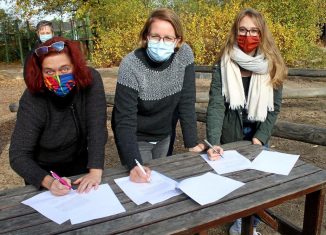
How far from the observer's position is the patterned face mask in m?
1.93

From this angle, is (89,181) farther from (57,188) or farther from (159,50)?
(159,50)

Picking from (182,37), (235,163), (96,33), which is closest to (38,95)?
(182,37)

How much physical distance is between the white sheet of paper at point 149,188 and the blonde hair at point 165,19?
86cm

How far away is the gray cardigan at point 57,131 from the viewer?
193 cm

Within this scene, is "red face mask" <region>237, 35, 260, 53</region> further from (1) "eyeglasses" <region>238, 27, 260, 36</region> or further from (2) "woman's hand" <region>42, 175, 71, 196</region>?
(2) "woman's hand" <region>42, 175, 71, 196</region>

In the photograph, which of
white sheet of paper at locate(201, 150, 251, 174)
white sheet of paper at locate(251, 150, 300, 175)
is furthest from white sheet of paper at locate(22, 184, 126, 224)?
white sheet of paper at locate(251, 150, 300, 175)

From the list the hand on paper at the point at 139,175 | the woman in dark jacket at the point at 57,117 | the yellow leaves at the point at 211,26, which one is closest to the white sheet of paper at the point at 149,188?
the hand on paper at the point at 139,175

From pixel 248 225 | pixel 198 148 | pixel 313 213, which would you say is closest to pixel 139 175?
pixel 198 148

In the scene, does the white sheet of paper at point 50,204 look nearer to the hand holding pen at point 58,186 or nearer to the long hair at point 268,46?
the hand holding pen at point 58,186

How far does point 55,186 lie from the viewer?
1.81 metres

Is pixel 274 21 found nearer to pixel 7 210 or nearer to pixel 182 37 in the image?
pixel 182 37

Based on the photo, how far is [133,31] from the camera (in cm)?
1125

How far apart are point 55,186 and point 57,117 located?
1.25 ft

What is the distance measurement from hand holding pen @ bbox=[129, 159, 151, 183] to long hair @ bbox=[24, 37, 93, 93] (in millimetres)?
519
